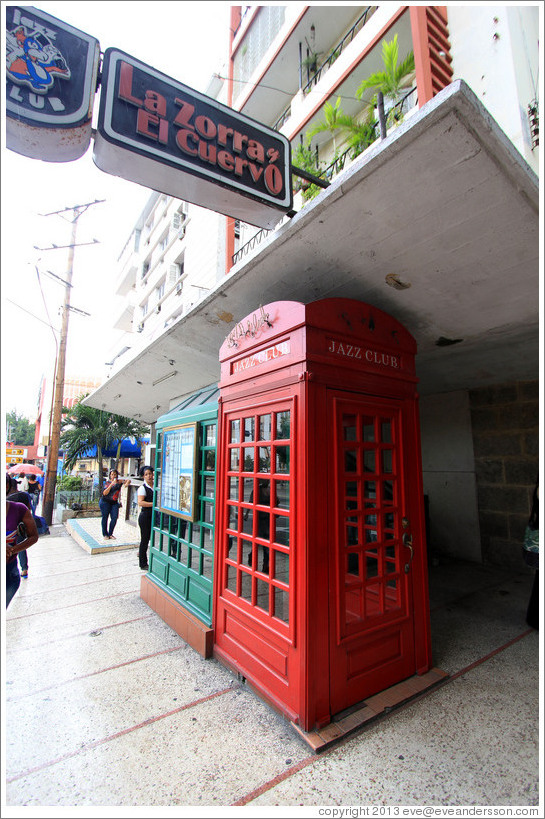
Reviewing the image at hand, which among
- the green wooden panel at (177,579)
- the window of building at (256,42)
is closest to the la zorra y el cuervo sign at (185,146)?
the green wooden panel at (177,579)

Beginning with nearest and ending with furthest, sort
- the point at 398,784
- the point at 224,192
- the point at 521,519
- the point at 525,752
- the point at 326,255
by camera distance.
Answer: the point at 398,784, the point at 525,752, the point at 224,192, the point at 326,255, the point at 521,519

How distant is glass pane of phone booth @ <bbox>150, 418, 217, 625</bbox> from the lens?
4004 millimetres

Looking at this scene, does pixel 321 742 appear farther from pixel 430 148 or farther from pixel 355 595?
pixel 430 148

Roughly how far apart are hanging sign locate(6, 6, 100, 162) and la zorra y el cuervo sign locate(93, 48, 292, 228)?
11 centimetres

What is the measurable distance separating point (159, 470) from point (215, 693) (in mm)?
2929

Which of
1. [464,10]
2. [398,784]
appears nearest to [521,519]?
[398,784]

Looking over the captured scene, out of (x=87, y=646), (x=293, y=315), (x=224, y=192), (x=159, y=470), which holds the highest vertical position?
(x=224, y=192)

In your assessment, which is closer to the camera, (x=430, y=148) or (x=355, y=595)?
(x=430, y=148)

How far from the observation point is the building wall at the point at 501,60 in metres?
5.21

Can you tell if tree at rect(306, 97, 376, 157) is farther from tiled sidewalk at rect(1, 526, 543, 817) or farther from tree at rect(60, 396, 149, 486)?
tree at rect(60, 396, 149, 486)

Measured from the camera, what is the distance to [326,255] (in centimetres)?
352

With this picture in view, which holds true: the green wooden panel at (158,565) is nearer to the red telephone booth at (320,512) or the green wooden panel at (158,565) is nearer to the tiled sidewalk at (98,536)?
the red telephone booth at (320,512)

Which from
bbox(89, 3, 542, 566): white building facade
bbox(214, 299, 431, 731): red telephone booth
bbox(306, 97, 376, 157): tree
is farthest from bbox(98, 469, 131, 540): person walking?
bbox(306, 97, 376, 157): tree

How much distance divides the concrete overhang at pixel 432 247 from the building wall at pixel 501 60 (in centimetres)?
282
